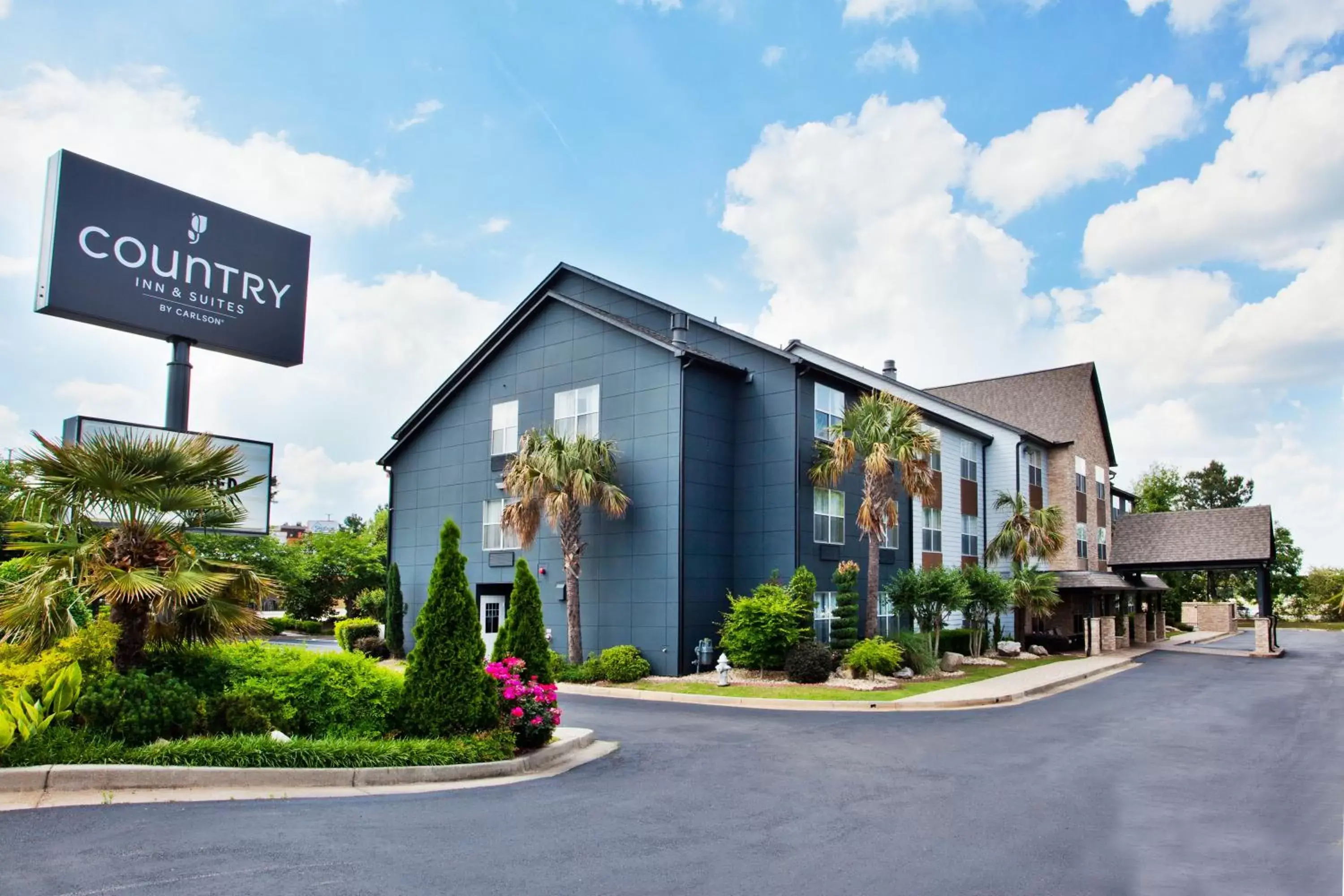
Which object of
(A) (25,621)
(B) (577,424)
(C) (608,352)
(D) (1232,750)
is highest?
(C) (608,352)

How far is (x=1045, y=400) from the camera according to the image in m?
42.1

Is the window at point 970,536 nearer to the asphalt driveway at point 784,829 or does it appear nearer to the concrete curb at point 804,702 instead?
the concrete curb at point 804,702

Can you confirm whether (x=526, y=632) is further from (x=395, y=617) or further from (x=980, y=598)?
(x=980, y=598)

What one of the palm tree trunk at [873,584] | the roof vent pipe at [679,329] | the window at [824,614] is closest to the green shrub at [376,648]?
the window at [824,614]

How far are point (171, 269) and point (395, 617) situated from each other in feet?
64.6

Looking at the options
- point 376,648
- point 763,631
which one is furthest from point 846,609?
point 376,648

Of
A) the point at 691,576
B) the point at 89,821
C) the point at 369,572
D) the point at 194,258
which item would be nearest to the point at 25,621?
the point at 89,821

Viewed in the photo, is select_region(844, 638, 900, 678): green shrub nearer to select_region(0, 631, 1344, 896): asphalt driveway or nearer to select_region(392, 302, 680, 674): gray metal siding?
select_region(392, 302, 680, 674): gray metal siding

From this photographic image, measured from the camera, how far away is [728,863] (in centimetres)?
755

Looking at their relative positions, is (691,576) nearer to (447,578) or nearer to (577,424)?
(577,424)

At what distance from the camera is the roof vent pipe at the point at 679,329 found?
26.0 meters

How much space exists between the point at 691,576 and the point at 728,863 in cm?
1684

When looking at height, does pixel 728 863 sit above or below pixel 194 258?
below

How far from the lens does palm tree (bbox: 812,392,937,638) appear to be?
80.7 feet
